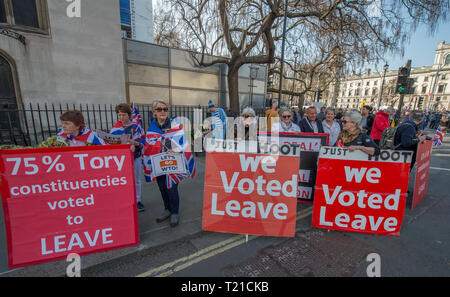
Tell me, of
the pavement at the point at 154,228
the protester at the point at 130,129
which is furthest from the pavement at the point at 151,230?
the protester at the point at 130,129

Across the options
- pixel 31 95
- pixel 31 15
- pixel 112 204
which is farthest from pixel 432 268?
pixel 31 15

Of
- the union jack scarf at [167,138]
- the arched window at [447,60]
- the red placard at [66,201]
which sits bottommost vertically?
the red placard at [66,201]

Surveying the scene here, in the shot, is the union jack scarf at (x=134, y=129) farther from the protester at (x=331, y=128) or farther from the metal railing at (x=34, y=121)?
the protester at (x=331, y=128)

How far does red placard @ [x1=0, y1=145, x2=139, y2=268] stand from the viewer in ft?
7.32

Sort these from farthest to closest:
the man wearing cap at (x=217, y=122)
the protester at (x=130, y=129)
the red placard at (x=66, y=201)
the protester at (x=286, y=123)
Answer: the man wearing cap at (x=217, y=122) < the protester at (x=286, y=123) < the protester at (x=130, y=129) < the red placard at (x=66, y=201)

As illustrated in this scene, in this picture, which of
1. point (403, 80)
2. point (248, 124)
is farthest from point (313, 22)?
point (248, 124)

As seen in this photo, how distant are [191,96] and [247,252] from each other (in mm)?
12142

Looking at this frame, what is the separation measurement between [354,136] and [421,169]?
2256 mm

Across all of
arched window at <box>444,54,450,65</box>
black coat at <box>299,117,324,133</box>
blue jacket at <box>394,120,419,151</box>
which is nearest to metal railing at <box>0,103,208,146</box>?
black coat at <box>299,117,324,133</box>

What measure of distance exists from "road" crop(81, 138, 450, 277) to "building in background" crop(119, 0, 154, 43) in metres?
17.5

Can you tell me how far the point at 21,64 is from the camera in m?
8.11

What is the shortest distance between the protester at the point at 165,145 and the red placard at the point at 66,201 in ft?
1.88

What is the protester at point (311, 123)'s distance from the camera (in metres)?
4.61

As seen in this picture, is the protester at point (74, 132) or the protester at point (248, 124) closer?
the protester at point (74, 132)
